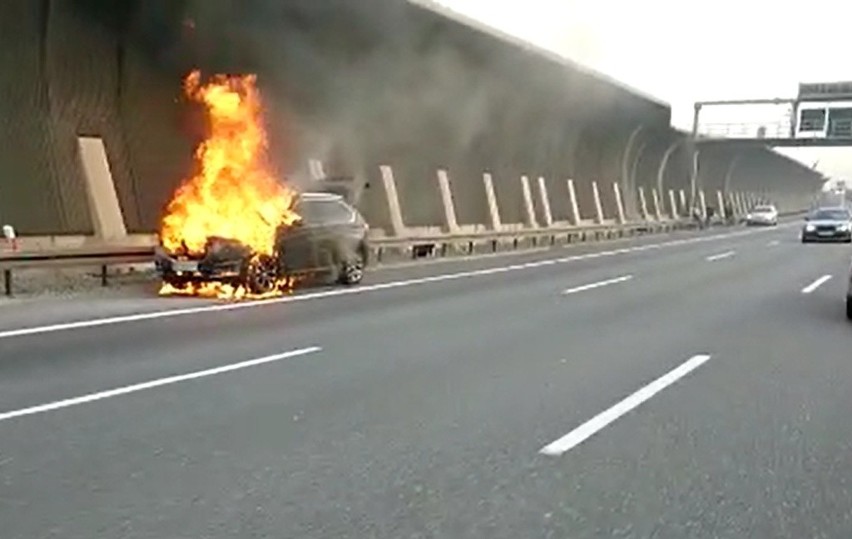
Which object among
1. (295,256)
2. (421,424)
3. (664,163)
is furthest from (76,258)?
(664,163)

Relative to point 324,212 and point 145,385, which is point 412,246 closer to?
point 324,212

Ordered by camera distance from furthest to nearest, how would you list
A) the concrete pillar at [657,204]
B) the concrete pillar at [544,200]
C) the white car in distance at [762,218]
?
the white car in distance at [762,218]
the concrete pillar at [657,204]
the concrete pillar at [544,200]

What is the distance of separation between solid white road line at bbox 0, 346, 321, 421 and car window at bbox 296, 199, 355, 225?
7604 mm

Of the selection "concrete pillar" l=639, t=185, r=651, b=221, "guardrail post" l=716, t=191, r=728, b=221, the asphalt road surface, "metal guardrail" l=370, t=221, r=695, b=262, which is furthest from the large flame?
"guardrail post" l=716, t=191, r=728, b=221

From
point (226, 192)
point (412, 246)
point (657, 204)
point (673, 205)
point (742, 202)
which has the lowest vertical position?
point (742, 202)

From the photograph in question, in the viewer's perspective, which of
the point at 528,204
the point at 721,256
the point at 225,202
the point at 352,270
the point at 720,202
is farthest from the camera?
the point at 720,202

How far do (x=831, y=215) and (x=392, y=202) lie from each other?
21.8 metres

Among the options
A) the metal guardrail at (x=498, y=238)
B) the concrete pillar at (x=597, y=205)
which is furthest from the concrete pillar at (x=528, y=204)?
the concrete pillar at (x=597, y=205)

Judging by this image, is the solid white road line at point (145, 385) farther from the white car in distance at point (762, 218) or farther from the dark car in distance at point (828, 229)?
the white car in distance at point (762, 218)

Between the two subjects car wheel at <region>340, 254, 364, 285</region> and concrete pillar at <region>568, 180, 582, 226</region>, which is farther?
concrete pillar at <region>568, 180, 582, 226</region>

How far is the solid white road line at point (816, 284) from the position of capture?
18.5 metres

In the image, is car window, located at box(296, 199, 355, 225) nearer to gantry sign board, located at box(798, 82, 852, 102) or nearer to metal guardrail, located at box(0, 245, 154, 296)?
metal guardrail, located at box(0, 245, 154, 296)

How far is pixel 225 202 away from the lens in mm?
17641

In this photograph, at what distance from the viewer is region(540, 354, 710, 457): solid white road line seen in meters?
6.40
